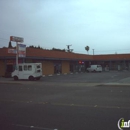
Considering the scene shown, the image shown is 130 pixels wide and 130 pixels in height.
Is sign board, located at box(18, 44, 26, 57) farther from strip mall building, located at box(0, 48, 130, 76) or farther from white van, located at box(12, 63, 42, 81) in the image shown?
strip mall building, located at box(0, 48, 130, 76)

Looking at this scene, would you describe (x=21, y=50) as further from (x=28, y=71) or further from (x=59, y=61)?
(x=59, y=61)

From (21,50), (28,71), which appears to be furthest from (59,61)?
(28,71)

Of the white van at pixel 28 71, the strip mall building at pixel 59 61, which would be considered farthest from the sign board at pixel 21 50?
the strip mall building at pixel 59 61

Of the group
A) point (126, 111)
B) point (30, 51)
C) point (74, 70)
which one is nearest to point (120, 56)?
point (74, 70)

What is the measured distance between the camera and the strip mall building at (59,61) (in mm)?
38094

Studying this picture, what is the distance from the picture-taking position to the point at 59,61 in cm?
4856

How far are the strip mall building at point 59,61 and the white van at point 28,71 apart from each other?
6.48 metres

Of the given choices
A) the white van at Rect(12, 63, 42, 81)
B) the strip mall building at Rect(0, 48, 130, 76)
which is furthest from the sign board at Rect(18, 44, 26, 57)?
the strip mall building at Rect(0, 48, 130, 76)

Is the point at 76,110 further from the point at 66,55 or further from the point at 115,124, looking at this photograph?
the point at 66,55

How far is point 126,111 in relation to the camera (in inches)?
329

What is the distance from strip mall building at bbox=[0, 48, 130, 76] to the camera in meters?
38.1

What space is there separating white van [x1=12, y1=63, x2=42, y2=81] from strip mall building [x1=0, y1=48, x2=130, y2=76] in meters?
6.48

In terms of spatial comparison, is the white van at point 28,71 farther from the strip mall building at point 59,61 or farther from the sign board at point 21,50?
the strip mall building at point 59,61

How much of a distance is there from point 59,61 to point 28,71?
62.7 ft
